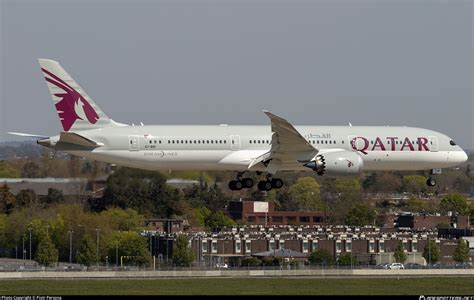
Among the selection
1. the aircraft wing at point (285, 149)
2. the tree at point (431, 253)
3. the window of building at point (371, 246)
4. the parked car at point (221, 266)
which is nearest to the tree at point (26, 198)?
the parked car at point (221, 266)

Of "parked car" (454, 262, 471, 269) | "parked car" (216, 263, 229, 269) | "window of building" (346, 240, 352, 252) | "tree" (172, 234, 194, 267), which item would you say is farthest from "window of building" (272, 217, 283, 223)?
"parked car" (454, 262, 471, 269)

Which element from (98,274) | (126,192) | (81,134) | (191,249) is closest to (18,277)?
(98,274)

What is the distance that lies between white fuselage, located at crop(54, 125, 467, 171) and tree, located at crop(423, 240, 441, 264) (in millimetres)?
25317

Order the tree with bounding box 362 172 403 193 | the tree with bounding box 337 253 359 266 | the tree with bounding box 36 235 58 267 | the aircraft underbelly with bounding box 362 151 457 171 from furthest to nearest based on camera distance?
the tree with bounding box 362 172 403 193 < the tree with bounding box 36 235 58 267 < the tree with bounding box 337 253 359 266 < the aircraft underbelly with bounding box 362 151 457 171

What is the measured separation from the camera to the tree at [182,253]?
4400 inches

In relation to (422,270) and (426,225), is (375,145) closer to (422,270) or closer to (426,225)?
(422,270)

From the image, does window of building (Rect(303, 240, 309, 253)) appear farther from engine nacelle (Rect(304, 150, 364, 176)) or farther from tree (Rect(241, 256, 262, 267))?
engine nacelle (Rect(304, 150, 364, 176))

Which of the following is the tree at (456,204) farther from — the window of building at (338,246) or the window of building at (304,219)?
the window of building at (338,246)

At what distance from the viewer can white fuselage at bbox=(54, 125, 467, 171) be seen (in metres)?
85.8

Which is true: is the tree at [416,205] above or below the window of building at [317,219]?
above

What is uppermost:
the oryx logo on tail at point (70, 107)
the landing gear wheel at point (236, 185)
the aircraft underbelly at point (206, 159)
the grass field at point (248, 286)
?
the oryx logo on tail at point (70, 107)

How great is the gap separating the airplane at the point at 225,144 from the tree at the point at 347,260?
23.1 meters

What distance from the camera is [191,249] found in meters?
119

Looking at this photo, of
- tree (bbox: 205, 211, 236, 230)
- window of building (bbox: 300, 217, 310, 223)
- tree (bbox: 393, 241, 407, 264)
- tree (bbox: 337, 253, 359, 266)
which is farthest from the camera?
window of building (bbox: 300, 217, 310, 223)
